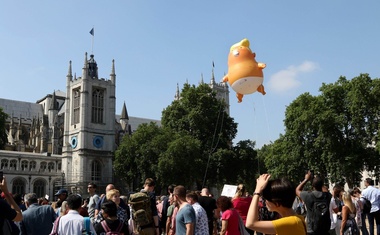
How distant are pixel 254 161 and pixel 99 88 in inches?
957

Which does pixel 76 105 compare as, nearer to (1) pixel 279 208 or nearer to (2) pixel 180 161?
(2) pixel 180 161

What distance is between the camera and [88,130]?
2303 inches

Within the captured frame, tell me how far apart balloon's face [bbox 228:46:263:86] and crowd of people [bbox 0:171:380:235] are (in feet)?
18.1

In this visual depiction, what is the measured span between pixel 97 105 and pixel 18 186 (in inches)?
565

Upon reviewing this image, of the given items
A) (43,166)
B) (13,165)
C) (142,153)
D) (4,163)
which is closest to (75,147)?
(43,166)

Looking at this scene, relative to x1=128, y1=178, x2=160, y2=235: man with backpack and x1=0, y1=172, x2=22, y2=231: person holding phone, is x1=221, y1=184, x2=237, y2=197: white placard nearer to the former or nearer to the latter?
x1=128, y1=178, x2=160, y2=235: man with backpack

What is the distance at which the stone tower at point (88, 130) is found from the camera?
2245 inches

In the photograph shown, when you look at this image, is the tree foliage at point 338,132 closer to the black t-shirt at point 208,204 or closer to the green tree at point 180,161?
the green tree at point 180,161

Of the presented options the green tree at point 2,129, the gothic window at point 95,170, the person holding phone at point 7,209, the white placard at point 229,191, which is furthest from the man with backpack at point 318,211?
the green tree at point 2,129

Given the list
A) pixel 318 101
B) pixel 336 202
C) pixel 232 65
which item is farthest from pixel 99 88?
pixel 336 202

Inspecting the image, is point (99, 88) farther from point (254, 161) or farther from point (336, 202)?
point (336, 202)

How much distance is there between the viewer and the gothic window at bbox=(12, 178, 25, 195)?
181ft

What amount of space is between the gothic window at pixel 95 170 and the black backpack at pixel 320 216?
5181 centimetres

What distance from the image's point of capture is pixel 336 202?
Answer: 10945 millimetres
